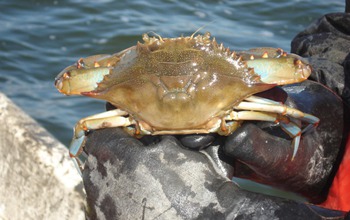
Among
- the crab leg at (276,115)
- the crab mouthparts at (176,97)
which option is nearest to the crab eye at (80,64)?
the crab mouthparts at (176,97)

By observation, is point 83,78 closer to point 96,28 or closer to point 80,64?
point 80,64

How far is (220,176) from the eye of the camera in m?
2.47

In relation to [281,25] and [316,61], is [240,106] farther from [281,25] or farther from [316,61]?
[281,25]

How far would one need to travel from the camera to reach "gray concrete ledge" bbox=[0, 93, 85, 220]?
364 cm

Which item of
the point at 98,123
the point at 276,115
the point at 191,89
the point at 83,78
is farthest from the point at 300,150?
the point at 83,78

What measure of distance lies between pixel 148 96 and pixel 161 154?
29cm

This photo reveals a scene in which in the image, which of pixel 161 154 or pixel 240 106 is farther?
pixel 240 106

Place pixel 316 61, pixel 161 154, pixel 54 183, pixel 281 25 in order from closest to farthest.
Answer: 1. pixel 161 154
2. pixel 316 61
3. pixel 54 183
4. pixel 281 25

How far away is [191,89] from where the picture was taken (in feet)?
8.48

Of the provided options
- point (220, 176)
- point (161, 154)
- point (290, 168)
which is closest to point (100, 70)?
point (161, 154)

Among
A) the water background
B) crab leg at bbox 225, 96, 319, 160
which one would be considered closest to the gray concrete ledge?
crab leg at bbox 225, 96, 319, 160

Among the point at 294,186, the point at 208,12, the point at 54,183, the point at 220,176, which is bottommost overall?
the point at 208,12

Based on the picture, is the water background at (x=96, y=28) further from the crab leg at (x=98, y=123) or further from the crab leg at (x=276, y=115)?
the crab leg at (x=276, y=115)

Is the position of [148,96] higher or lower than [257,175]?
higher
